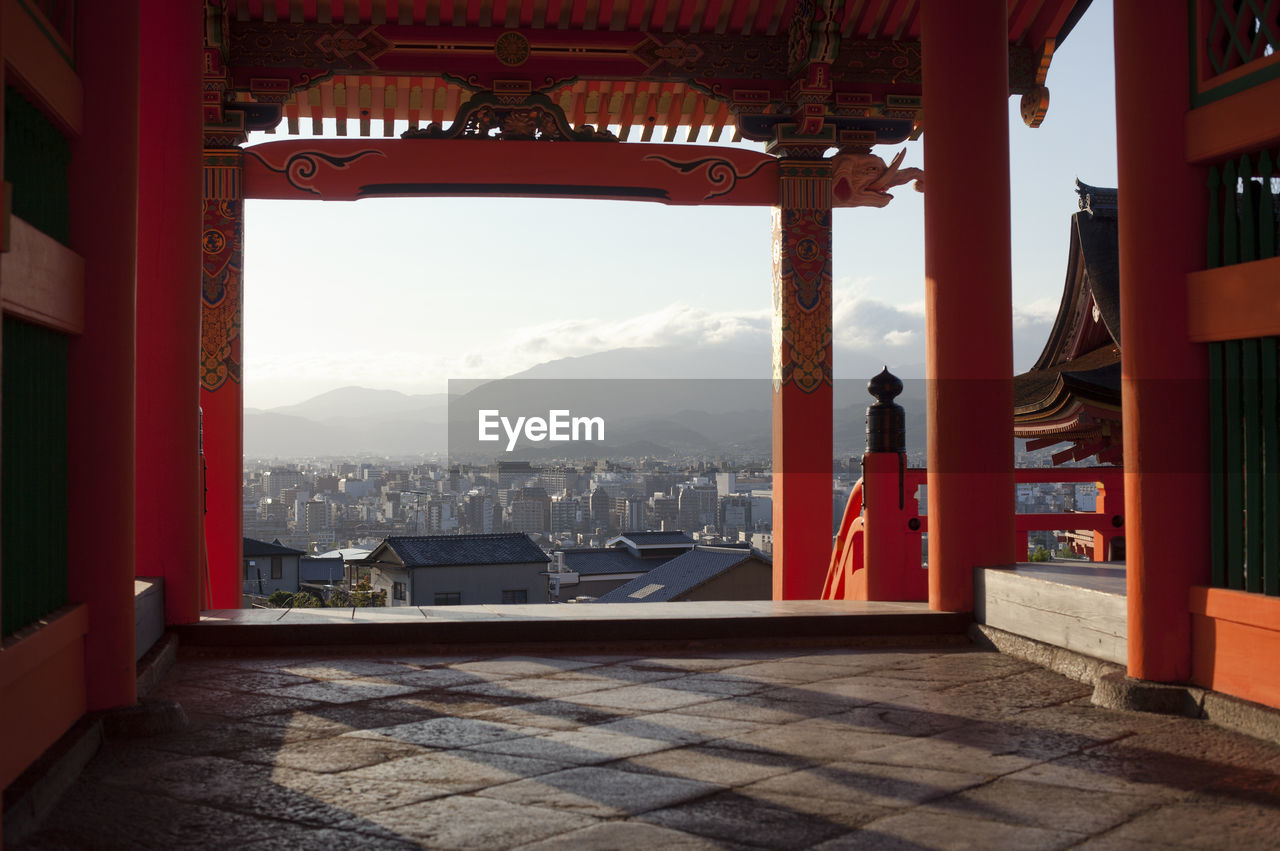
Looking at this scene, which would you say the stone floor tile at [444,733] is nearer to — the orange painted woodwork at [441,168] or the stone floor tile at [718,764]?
the stone floor tile at [718,764]

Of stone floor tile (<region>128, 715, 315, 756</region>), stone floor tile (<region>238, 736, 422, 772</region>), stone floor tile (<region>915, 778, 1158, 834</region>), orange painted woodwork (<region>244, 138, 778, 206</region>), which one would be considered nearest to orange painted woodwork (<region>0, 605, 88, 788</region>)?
stone floor tile (<region>128, 715, 315, 756</region>)

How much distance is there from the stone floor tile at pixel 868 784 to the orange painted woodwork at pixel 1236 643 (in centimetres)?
99

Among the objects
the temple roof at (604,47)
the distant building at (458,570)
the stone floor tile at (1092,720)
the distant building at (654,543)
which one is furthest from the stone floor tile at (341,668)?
the distant building at (654,543)

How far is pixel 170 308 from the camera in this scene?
4.53 m

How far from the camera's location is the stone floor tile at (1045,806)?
2.39m

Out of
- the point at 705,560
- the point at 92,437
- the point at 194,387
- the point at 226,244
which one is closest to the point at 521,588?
the point at 705,560

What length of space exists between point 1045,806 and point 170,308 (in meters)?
3.57

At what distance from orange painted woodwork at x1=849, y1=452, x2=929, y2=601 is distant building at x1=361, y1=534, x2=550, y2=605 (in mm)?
15433

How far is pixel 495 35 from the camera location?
7.52 m

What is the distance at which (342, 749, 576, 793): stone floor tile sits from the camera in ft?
8.85

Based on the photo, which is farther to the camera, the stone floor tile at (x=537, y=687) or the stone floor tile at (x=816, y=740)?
the stone floor tile at (x=537, y=687)

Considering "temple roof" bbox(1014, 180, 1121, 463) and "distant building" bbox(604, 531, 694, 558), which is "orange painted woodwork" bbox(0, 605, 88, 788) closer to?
"temple roof" bbox(1014, 180, 1121, 463)

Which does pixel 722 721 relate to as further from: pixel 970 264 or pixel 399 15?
pixel 399 15

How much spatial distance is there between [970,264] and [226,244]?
4.73 metres
